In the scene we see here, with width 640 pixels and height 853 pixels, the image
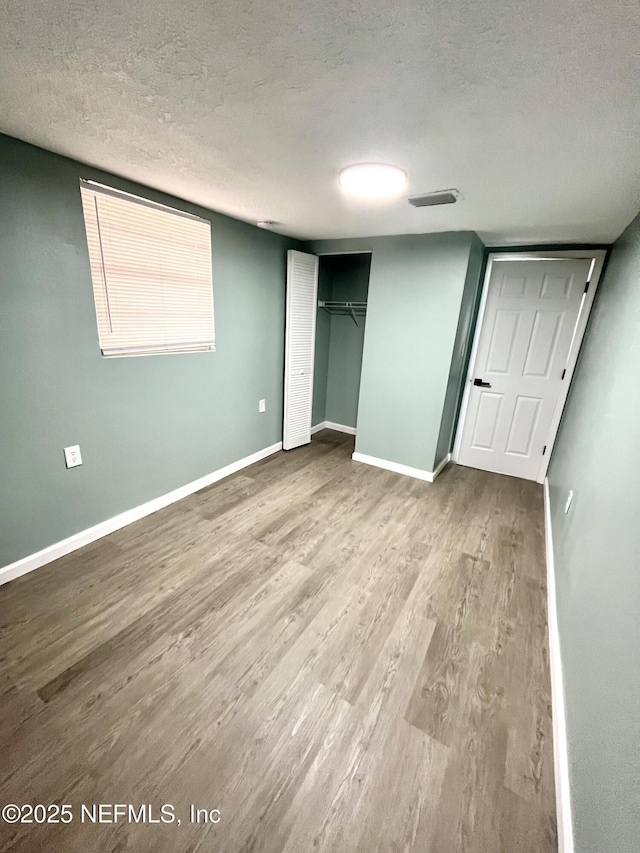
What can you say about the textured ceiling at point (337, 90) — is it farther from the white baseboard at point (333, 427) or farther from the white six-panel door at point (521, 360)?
the white baseboard at point (333, 427)

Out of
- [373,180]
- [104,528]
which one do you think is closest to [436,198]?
[373,180]

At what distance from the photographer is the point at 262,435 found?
11.6ft

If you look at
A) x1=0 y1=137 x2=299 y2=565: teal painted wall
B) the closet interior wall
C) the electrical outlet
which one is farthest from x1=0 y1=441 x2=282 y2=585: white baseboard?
the closet interior wall

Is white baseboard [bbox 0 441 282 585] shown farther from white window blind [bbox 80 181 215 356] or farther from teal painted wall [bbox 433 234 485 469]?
teal painted wall [bbox 433 234 485 469]

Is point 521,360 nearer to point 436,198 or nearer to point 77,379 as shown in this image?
point 436,198

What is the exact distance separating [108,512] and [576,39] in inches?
113

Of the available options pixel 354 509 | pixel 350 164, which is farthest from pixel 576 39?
pixel 354 509

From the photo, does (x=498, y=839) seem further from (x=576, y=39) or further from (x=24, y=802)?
(x=576, y=39)

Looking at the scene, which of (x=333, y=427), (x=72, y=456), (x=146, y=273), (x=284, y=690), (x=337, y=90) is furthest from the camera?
(x=333, y=427)

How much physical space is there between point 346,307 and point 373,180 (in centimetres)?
248

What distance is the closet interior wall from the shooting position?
407 centimetres

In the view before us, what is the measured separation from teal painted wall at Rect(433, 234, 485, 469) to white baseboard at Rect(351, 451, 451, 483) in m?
0.09

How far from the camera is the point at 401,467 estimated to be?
3.39 meters

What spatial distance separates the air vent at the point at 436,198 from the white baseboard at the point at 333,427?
9.57 ft
